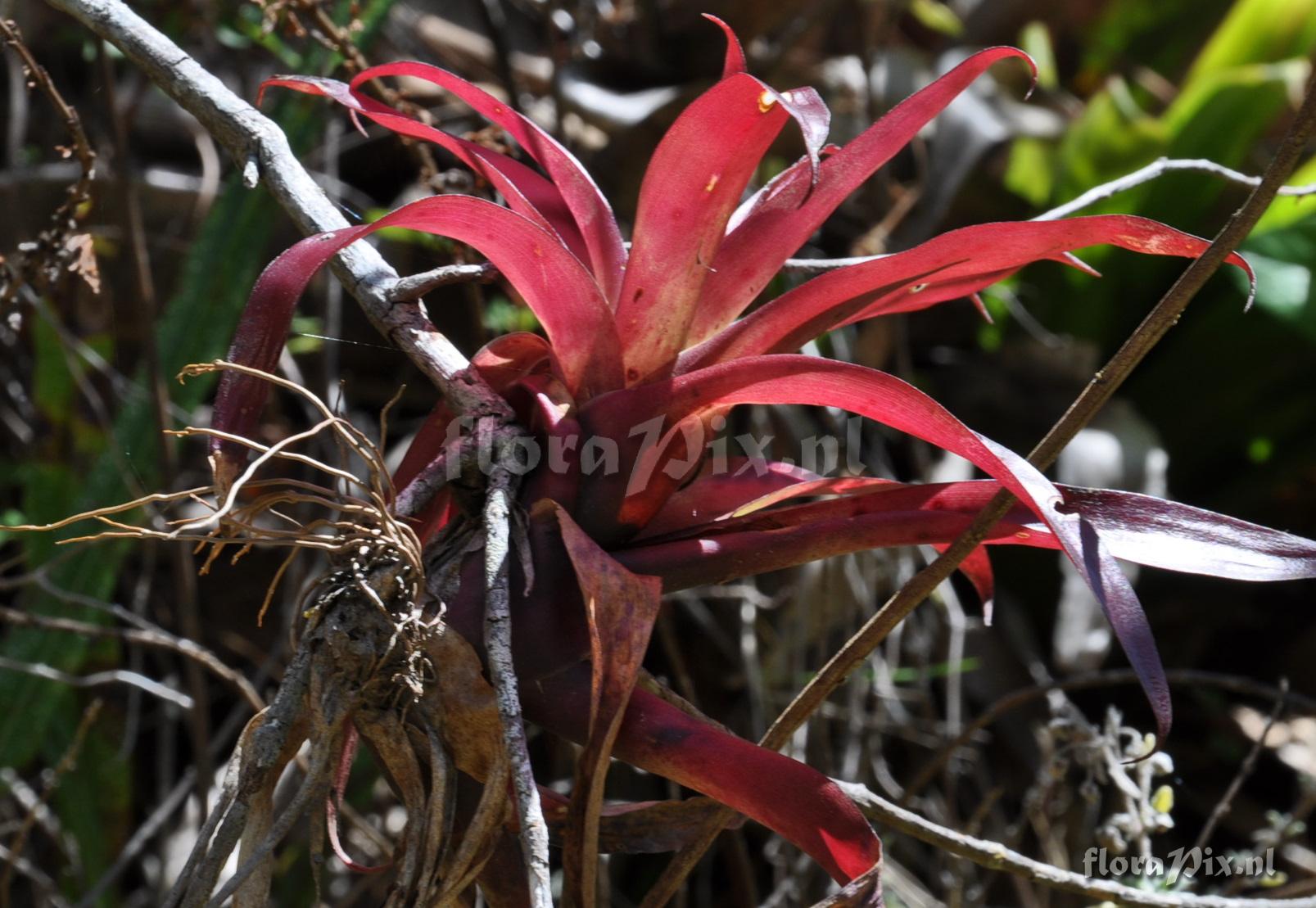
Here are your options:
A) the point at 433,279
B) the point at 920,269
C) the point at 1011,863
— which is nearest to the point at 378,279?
the point at 433,279

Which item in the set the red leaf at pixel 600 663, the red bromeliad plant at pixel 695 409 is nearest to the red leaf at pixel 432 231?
the red bromeliad plant at pixel 695 409

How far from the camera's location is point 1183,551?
1.48 feet

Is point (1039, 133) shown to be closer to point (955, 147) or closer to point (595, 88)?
point (955, 147)

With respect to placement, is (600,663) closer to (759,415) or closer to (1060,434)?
(1060,434)

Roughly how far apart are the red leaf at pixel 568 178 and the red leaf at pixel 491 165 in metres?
0.01

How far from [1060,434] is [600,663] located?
21cm

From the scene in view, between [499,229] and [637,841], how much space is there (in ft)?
0.94

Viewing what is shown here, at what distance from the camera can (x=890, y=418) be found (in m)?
0.47

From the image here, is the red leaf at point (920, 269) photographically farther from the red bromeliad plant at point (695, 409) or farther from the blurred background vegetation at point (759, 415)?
the blurred background vegetation at point (759, 415)

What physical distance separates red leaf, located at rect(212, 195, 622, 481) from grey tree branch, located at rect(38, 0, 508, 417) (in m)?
0.05

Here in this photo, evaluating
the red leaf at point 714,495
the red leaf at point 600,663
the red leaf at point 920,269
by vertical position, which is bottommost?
the red leaf at point 600,663

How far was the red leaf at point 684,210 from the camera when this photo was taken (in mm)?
484

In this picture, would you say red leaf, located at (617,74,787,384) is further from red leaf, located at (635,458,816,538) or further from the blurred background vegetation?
the blurred background vegetation

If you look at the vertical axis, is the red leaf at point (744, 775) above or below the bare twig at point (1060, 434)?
below
